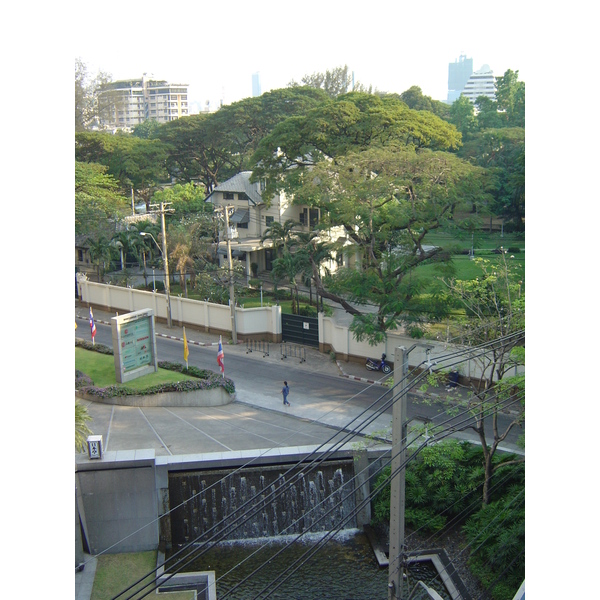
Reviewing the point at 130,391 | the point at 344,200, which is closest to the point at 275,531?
the point at 130,391

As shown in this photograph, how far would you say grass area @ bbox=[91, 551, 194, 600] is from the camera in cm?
1430

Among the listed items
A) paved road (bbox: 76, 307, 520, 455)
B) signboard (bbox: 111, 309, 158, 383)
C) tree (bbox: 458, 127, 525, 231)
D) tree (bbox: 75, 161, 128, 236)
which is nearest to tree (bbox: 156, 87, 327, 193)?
tree (bbox: 75, 161, 128, 236)

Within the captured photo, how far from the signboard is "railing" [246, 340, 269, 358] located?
4950 millimetres

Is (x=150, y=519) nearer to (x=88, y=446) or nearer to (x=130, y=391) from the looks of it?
(x=88, y=446)

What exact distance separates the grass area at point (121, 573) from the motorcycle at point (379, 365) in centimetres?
1085

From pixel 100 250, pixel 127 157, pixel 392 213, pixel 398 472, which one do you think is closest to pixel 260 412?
pixel 392 213

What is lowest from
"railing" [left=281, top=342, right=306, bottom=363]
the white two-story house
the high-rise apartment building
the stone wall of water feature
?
the stone wall of water feature

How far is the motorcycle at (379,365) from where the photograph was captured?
24.1 metres

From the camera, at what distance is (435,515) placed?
1633 cm

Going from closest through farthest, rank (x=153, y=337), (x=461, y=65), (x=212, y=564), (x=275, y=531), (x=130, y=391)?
(x=212, y=564)
(x=275, y=531)
(x=130, y=391)
(x=153, y=337)
(x=461, y=65)

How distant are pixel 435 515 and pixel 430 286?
9.03 metres

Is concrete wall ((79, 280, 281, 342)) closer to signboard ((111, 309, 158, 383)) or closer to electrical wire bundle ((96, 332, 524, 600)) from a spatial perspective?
signboard ((111, 309, 158, 383))

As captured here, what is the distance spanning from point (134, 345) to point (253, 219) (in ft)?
63.0

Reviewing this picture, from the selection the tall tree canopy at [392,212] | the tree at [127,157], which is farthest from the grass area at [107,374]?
the tree at [127,157]
